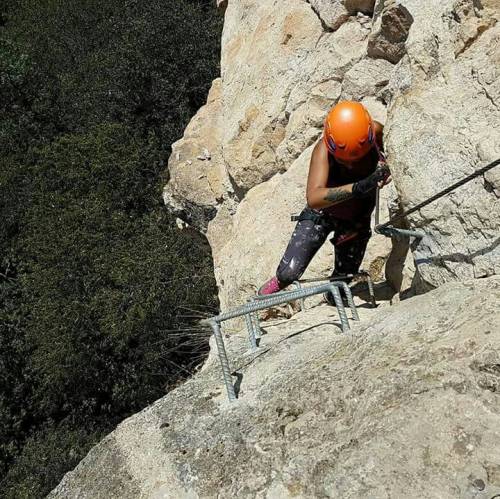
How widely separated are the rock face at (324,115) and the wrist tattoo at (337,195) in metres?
0.51

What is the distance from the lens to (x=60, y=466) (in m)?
18.2

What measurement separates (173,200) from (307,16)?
4669mm

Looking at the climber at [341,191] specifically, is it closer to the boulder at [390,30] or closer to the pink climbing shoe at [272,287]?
the pink climbing shoe at [272,287]

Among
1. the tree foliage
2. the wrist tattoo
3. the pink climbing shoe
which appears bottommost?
the tree foliage

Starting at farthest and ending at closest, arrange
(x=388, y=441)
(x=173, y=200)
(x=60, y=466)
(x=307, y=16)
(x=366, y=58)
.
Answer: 1. (x=60, y=466)
2. (x=173, y=200)
3. (x=307, y=16)
4. (x=366, y=58)
5. (x=388, y=441)

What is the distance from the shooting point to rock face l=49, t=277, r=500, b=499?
310 cm

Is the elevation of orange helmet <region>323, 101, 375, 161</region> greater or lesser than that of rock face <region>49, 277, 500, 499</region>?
greater

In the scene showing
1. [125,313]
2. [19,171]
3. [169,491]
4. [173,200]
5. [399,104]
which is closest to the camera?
[169,491]

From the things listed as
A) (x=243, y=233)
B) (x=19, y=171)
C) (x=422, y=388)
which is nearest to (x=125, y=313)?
(x=19, y=171)

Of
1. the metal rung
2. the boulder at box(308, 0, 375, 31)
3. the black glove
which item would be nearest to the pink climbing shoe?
the black glove

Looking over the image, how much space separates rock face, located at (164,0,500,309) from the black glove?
0.27m

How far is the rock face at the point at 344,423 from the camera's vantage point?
310 cm

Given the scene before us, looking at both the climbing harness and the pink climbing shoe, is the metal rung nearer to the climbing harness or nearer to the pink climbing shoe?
the climbing harness

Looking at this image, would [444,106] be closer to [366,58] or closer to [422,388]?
[422,388]
